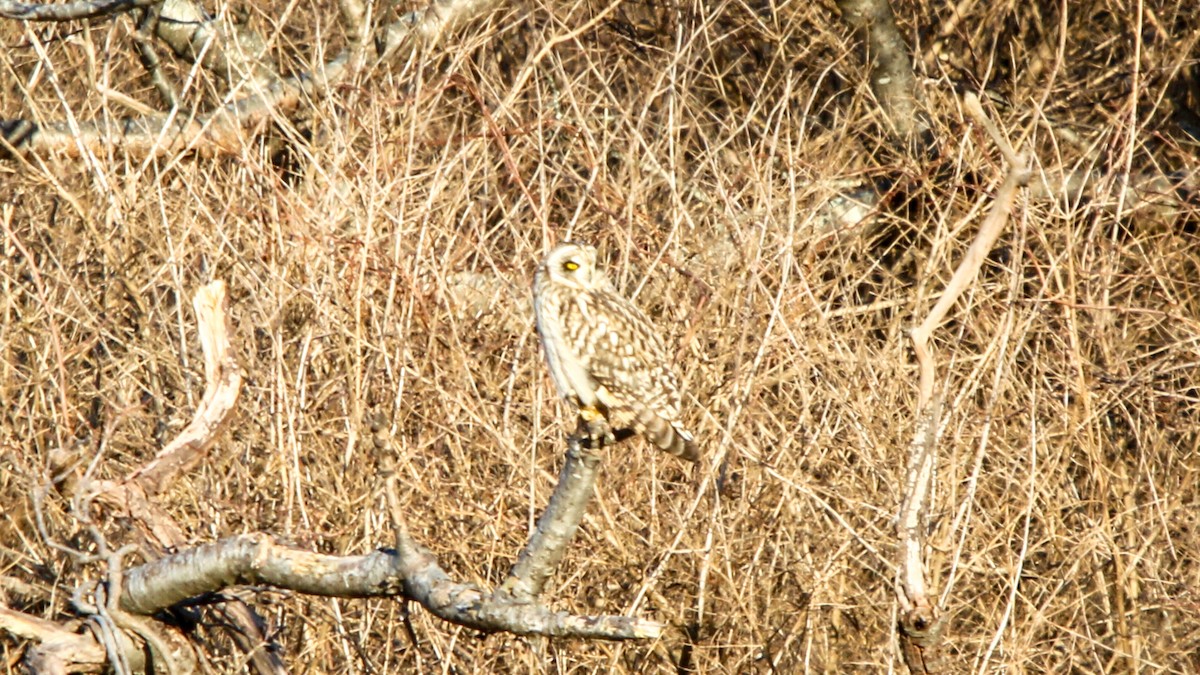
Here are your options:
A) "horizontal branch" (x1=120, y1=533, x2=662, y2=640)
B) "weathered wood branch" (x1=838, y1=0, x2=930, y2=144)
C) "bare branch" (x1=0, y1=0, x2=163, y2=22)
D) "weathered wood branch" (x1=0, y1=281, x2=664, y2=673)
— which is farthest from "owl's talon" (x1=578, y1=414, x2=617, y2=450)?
"weathered wood branch" (x1=838, y1=0, x2=930, y2=144)

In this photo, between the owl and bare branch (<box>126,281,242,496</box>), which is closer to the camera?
bare branch (<box>126,281,242,496</box>)

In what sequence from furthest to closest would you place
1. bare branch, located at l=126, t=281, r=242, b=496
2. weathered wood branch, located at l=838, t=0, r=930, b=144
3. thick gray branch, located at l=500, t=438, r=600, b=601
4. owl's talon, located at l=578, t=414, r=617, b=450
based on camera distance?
weathered wood branch, located at l=838, t=0, r=930, b=144 → owl's talon, located at l=578, t=414, r=617, b=450 → bare branch, located at l=126, t=281, r=242, b=496 → thick gray branch, located at l=500, t=438, r=600, b=601

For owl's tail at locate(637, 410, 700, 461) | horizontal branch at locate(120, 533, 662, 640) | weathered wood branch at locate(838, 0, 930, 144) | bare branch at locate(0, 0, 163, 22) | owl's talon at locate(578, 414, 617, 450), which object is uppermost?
bare branch at locate(0, 0, 163, 22)

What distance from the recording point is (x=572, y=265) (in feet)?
14.8

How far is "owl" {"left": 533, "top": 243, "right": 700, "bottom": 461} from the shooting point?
4.27m

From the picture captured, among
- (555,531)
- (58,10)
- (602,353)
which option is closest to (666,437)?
(602,353)

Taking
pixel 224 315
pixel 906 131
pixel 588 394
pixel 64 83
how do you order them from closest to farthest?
pixel 224 315
pixel 588 394
pixel 906 131
pixel 64 83

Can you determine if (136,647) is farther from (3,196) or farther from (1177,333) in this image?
(1177,333)

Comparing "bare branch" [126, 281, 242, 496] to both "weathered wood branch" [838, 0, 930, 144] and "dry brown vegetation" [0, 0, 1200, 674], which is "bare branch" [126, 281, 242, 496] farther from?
"weathered wood branch" [838, 0, 930, 144]

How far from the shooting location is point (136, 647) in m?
3.57

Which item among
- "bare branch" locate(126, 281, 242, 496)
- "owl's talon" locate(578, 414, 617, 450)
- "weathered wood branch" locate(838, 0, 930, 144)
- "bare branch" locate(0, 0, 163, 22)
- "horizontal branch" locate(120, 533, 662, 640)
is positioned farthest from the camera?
"weathered wood branch" locate(838, 0, 930, 144)

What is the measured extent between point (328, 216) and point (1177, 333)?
10.8 ft

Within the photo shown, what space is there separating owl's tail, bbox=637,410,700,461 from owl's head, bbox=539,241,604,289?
1.63 feet

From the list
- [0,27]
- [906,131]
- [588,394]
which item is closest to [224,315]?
[588,394]
